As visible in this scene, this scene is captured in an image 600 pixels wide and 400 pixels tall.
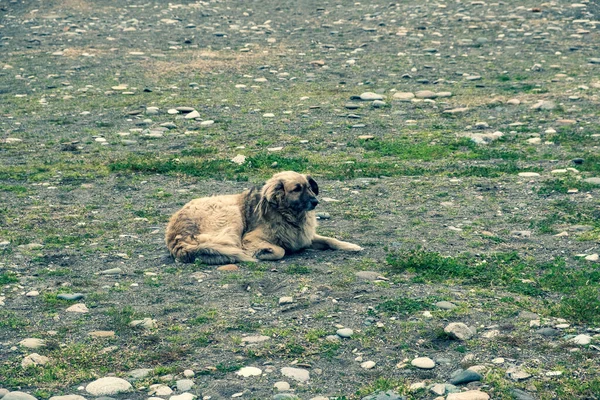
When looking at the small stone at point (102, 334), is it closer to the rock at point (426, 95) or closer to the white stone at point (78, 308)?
the white stone at point (78, 308)

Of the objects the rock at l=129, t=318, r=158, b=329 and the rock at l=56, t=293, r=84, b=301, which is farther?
the rock at l=56, t=293, r=84, b=301

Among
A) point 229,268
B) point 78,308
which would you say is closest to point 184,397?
point 78,308

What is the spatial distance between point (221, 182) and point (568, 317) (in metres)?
5.69

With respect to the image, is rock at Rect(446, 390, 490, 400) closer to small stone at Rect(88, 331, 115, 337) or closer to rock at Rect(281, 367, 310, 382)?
rock at Rect(281, 367, 310, 382)

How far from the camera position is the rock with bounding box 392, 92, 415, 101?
50.8ft

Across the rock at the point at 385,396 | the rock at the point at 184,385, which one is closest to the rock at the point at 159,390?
the rock at the point at 184,385

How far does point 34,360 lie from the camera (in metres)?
6.13

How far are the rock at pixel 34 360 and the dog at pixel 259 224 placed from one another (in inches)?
95.9

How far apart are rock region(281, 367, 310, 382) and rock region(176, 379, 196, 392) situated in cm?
64

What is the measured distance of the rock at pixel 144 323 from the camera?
6801 millimetres

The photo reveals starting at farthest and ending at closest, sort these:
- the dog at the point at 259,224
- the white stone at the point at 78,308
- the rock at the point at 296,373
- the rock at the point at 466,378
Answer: the dog at the point at 259,224 < the white stone at the point at 78,308 < the rock at the point at 296,373 < the rock at the point at 466,378

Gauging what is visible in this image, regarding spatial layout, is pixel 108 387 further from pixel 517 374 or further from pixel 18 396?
pixel 517 374

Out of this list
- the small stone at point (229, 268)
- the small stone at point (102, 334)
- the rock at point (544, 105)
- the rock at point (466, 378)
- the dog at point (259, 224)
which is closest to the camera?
the rock at point (466, 378)

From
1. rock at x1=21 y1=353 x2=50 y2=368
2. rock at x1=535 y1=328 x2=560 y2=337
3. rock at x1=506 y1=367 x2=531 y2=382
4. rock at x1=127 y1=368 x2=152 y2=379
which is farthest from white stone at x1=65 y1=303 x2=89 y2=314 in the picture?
rock at x1=535 y1=328 x2=560 y2=337
